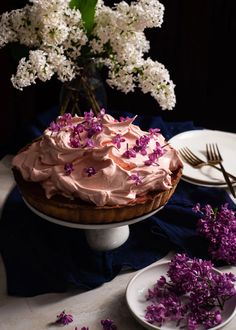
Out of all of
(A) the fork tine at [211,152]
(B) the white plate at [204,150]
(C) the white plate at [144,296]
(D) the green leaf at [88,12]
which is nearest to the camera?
(C) the white plate at [144,296]

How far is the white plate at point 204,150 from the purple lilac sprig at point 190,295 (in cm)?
38

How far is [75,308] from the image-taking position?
1211 mm

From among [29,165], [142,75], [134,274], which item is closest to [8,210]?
[29,165]

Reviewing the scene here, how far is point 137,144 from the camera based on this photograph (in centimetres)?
128

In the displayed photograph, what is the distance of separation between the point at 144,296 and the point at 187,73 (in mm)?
1531

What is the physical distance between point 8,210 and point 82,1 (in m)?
0.57

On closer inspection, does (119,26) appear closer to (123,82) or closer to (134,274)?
(123,82)

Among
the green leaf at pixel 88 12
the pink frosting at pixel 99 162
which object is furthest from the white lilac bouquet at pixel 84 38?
the pink frosting at pixel 99 162

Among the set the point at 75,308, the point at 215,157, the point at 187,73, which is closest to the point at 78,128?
the point at 75,308

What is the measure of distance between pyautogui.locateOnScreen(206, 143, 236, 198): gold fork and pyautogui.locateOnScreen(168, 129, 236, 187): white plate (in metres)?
0.01

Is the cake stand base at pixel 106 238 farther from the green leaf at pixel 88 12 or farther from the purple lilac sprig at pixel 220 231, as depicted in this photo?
the green leaf at pixel 88 12

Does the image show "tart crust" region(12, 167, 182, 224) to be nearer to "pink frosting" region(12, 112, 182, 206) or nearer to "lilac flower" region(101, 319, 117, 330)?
"pink frosting" region(12, 112, 182, 206)

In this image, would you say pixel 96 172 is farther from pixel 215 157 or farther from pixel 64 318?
pixel 215 157

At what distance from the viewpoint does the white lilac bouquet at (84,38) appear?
1.33m
